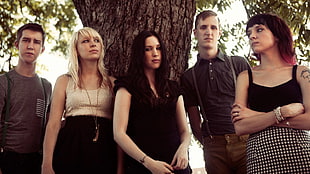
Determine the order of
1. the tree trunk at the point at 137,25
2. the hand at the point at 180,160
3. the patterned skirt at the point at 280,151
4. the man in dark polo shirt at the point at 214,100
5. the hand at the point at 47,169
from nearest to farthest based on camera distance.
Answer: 1. the patterned skirt at the point at 280,151
2. the hand at the point at 180,160
3. the hand at the point at 47,169
4. the man in dark polo shirt at the point at 214,100
5. the tree trunk at the point at 137,25

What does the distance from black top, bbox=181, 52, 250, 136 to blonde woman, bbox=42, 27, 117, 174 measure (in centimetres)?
80

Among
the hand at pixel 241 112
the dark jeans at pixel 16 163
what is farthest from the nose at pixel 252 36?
the dark jeans at pixel 16 163

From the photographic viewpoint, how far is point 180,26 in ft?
13.2

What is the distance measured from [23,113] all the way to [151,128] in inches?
48.4

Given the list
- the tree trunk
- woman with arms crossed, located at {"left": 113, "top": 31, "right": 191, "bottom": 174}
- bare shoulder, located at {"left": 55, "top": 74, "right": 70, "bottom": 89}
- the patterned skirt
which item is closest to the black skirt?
woman with arms crossed, located at {"left": 113, "top": 31, "right": 191, "bottom": 174}

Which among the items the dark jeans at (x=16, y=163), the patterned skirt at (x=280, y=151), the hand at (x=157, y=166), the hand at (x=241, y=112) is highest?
the hand at (x=241, y=112)

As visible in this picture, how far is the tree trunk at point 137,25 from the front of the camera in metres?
3.90

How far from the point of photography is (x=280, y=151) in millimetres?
2738

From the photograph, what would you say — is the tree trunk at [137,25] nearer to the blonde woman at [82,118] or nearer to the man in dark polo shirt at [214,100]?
the man in dark polo shirt at [214,100]

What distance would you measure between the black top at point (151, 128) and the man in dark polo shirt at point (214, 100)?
532 mm


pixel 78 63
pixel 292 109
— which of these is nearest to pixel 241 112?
pixel 292 109

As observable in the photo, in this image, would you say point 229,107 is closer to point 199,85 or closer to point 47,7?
point 199,85

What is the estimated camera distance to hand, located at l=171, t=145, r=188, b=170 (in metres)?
2.95

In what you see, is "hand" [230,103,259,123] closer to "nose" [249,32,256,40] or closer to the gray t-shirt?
"nose" [249,32,256,40]
